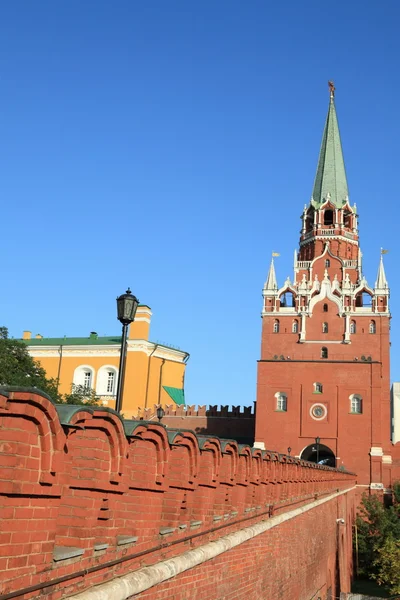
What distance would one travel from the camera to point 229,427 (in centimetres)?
4388

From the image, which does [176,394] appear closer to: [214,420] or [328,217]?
[214,420]

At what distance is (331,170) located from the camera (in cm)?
4956

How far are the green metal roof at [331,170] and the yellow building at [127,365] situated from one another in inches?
596

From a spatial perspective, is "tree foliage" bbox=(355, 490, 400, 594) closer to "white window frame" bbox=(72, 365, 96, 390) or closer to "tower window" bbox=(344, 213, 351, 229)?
"tower window" bbox=(344, 213, 351, 229)

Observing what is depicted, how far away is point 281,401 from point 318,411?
2.25 m

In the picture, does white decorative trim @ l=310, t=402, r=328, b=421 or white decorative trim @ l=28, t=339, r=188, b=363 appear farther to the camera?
white decorative trim @ l=28, t=339, r=188, b=363

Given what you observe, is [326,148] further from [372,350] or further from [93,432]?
[93,432]

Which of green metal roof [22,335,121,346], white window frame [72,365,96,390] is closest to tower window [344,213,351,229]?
green metal roof [22,335,121,346]

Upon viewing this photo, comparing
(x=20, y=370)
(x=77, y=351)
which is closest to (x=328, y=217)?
(x=77, y=351)

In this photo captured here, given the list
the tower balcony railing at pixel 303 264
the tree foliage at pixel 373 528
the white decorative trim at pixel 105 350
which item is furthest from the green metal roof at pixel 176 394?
the tree foliage at pixel 373 528

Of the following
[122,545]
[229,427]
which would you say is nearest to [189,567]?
[122,545]

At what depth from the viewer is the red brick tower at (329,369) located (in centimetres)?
3925

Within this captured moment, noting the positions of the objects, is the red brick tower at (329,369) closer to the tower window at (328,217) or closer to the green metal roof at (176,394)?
the tower window at (328,217)

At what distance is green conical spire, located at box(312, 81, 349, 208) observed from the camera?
157 ft
